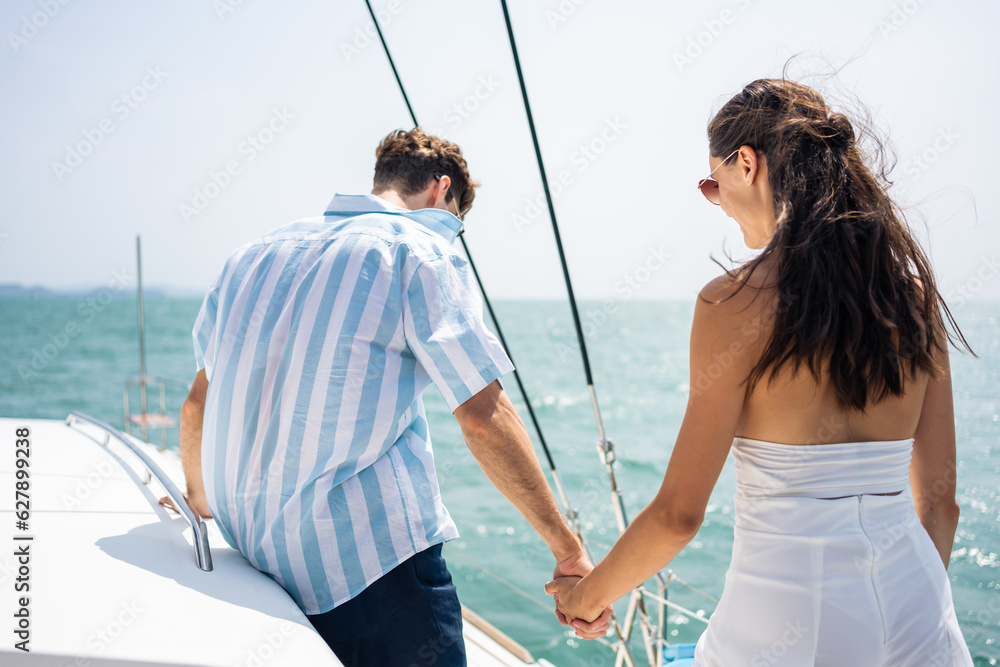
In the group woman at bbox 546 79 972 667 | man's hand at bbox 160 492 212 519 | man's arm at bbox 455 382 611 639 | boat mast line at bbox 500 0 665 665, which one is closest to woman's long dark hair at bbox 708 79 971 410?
woman at bbox 546 79 972 667

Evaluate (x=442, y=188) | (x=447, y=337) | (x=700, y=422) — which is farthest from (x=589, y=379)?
(x=700, y=422)

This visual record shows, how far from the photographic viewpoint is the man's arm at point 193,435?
138cm

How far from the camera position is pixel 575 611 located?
114 centimetres

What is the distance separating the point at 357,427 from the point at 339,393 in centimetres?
6

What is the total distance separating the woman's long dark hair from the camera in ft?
2.60

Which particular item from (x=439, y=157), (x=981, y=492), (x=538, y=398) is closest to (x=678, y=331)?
(x=538, y=398)

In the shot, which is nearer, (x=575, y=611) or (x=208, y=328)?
(x=575, y=611)

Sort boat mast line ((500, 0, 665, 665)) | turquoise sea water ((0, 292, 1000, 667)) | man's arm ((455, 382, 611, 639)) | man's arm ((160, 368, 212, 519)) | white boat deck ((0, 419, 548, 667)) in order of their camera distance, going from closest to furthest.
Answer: white boat deck ((0, 419, 548, 667)), man's arm ((455, 382, 611, 639)), man's arm ((160, 368, 212, 519)), boat mast line ((500, 0, 665, 665)), turquoise sea water ((0, 292, 1000, 667))

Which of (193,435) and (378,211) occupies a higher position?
(378,211)

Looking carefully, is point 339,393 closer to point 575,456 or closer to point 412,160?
point 412,160

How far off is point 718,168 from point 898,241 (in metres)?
0.26

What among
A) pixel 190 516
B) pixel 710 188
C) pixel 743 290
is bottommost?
pixel 190 516

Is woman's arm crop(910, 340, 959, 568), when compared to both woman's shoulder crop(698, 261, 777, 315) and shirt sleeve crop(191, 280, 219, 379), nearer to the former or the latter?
woman's shoulder crop(698, 261, 777, 315)

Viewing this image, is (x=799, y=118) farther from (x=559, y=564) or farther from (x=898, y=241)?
(x=559, y=564)
